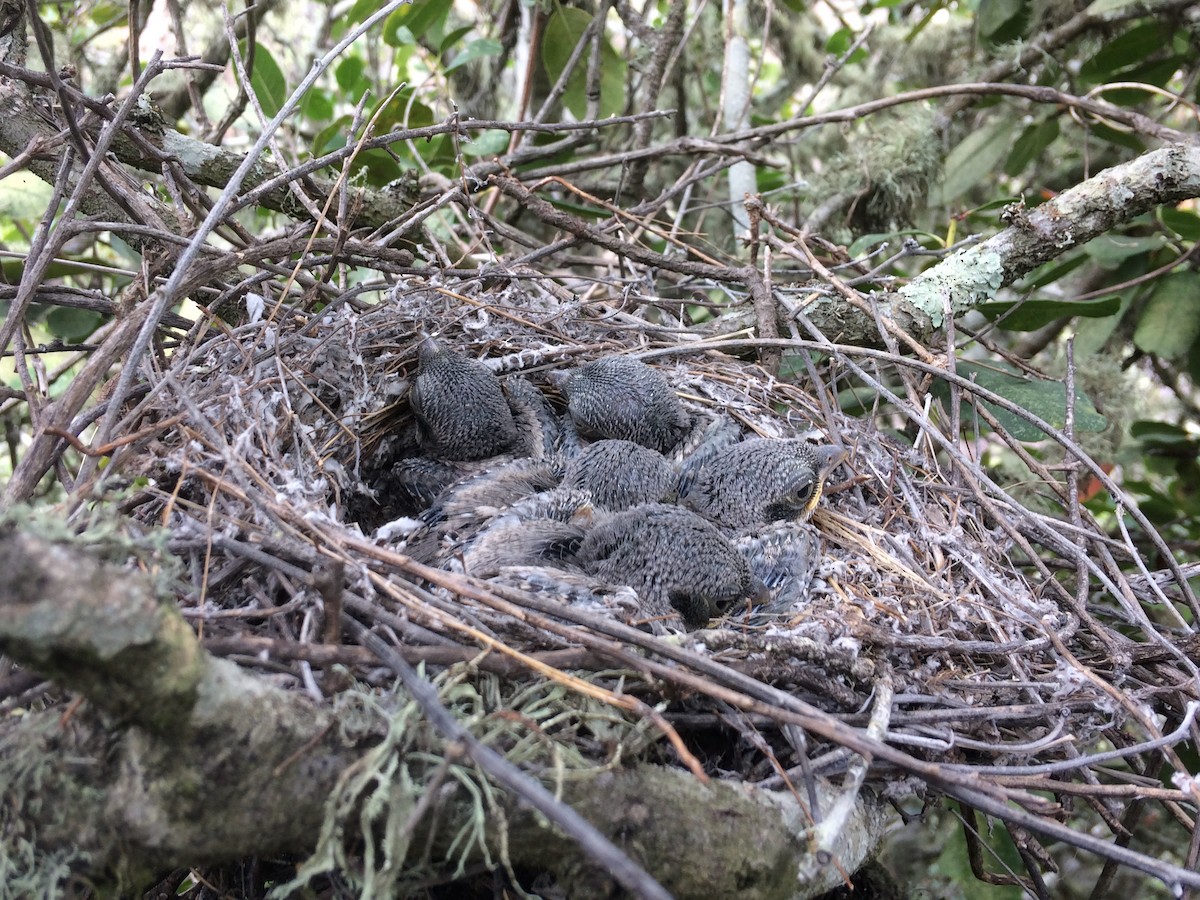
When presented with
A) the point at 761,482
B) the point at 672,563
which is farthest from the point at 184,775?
the point at 761,482

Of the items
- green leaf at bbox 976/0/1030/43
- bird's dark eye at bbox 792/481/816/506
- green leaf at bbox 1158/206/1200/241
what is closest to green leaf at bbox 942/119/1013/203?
green leaf at bbox 976/0/1030/43

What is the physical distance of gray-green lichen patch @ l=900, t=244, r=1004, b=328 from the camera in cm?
199

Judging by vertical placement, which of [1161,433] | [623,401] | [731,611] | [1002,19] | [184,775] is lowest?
[1161,433]

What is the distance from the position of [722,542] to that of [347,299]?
912 millimetres

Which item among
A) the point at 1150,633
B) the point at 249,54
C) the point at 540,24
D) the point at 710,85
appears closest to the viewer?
the point at 1150,633

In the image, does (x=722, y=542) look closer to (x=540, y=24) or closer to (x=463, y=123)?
(x=463, y=123)

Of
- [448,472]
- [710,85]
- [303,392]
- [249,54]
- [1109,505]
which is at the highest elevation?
[249,54]

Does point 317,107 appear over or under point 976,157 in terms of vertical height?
over

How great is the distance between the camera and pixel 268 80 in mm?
2402

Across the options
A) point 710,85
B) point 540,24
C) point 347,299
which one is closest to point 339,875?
point 347,299

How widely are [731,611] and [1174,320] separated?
155 cm

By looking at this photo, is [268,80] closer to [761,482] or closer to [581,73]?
[581,73]

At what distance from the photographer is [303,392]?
1639mm

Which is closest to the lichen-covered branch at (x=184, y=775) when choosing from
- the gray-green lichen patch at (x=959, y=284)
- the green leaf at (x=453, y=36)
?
the gray-green lichen patch at (x=959, y=284)
